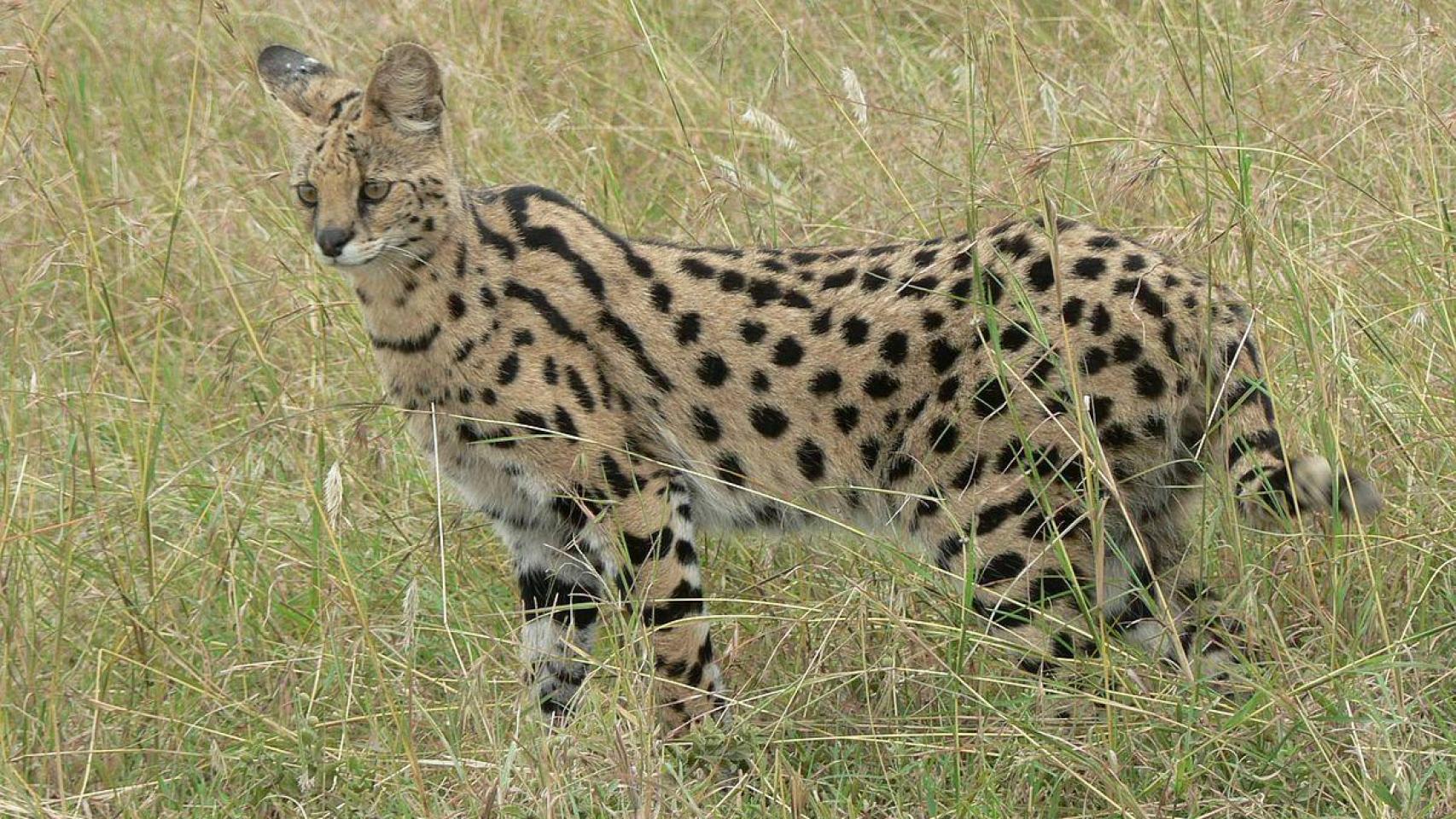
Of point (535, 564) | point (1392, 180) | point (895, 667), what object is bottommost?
point (535, 564)

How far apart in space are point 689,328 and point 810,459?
47 cm

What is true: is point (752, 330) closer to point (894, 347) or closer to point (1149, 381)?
point (894, 347)

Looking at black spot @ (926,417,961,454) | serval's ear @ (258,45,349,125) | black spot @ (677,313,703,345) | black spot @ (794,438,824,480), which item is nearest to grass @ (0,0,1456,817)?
serval's ear @ (258,45,349,125)

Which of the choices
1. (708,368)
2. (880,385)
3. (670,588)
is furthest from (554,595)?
(880,385)

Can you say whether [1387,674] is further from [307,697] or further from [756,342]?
[307,697]

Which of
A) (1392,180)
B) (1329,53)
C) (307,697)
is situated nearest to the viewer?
(307,697)

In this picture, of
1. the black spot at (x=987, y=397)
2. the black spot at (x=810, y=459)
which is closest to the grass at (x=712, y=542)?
the black spot at (x=810, y=459)

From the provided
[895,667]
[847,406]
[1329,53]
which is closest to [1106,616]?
[847,406]

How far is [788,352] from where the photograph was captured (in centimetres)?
487

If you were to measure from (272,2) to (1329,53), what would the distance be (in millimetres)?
4716

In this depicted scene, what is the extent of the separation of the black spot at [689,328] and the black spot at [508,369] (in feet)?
1.47

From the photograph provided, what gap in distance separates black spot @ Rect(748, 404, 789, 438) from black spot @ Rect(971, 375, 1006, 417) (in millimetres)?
577

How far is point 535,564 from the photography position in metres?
4.93

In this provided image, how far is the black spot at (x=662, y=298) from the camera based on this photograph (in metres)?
4.96
